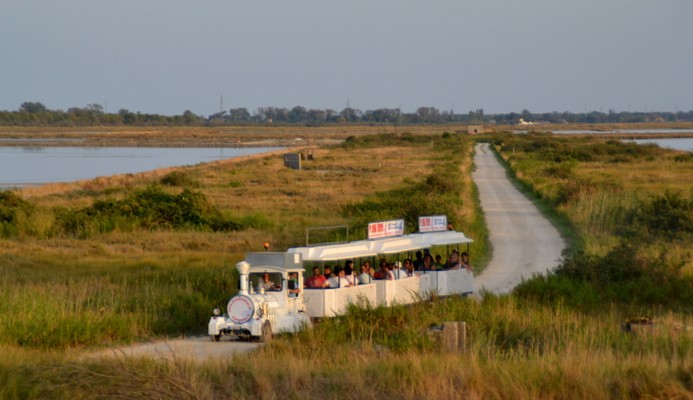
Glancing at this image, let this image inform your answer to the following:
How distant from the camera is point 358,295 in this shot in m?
17.1

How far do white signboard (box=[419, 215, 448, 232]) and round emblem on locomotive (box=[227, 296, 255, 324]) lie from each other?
6.26 metres

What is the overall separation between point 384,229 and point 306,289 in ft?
10.0

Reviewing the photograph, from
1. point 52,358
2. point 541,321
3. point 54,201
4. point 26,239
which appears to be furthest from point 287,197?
point 52,358

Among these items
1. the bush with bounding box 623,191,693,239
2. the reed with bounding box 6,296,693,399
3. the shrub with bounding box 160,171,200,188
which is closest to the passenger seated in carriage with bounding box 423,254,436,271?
the reed with bounding box 6,296,693,399

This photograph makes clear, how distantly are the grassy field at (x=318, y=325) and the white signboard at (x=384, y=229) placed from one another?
1944mm

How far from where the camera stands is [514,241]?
3086cm

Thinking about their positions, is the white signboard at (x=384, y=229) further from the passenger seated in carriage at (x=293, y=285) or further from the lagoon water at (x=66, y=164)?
the lagoon water at (x=66, y=164)

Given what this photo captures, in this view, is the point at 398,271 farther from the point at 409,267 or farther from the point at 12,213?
the point at 12,213

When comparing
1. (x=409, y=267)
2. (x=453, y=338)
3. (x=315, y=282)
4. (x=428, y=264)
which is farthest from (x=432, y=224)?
(x=453, y=338)

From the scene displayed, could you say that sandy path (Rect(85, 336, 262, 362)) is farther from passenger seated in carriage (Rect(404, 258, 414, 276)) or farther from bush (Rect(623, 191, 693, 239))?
bush (Rect(623, 191, 693, 239))

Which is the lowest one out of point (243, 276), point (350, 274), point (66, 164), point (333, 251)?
point (66, 164)

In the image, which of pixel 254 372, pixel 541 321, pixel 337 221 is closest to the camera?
pixel 254 372

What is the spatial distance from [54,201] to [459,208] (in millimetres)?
19347

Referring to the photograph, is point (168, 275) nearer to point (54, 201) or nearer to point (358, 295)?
point (358, 295)
